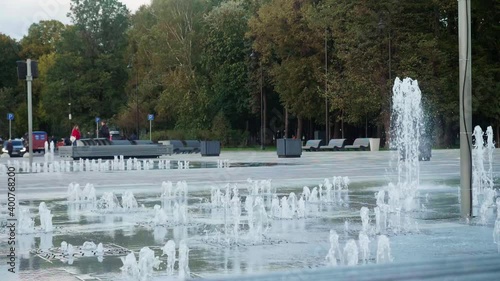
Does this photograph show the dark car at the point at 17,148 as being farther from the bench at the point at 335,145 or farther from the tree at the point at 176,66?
the bench at the point at 335,145

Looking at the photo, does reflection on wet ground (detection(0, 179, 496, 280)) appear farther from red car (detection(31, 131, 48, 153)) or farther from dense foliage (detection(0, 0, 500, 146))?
red car (detection(31, 131, 48, 153))

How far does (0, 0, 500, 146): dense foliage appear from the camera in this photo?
52.8 metres

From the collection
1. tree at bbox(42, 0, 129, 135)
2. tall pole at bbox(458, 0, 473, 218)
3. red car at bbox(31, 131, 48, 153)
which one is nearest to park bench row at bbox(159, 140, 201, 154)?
red car at bbox(31, 131, 48, 153)

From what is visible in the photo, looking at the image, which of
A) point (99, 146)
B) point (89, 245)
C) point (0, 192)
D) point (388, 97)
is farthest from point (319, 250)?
point (388, 97)

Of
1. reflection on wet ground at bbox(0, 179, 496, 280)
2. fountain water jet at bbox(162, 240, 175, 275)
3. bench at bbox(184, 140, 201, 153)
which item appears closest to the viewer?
fountain water jet at bbox(162, 240, 175, 275)

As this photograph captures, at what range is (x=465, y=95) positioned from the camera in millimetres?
10766

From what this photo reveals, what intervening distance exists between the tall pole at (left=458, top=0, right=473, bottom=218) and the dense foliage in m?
40.8

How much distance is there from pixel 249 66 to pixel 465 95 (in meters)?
57.4

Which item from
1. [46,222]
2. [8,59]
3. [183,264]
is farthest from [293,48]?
[183,264]

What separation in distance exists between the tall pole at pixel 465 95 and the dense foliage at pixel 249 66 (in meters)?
40.8

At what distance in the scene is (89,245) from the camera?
8734 mm

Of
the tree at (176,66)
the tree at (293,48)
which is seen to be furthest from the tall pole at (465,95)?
the tree at (176,66)

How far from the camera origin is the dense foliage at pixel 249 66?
173 ft

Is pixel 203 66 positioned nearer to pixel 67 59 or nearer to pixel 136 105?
pixel 136 105
